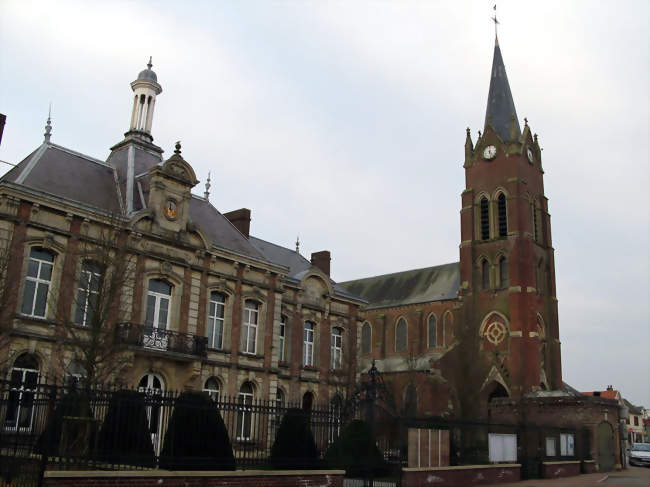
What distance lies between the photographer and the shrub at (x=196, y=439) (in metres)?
13.9

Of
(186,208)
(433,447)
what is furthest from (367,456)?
(186,208)

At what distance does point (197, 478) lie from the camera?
13.6 meters

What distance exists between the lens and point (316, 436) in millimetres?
17062

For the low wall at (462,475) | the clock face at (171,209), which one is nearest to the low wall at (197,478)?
the low wall at (462,475)

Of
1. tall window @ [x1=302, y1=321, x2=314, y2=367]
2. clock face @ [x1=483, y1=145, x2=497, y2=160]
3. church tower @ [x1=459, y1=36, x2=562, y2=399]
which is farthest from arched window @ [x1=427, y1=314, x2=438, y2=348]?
tall window @ [x1=302, y1=321, x2=314, y2=367]

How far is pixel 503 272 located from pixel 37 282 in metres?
38.2

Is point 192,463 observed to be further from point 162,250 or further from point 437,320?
point 437,320

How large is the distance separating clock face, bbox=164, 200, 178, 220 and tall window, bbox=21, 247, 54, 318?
488cm

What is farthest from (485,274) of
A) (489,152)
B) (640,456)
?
(640,456)

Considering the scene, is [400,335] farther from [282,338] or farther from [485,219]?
[282,338]

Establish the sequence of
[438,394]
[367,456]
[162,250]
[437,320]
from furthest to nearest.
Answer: [437,320] < [438,394] < [162,250] < [367,456]

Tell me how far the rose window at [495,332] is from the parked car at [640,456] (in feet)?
40.4

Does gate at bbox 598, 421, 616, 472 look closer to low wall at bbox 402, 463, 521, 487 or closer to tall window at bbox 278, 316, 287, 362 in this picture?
low wall at bbox 402, 463, 521, 487

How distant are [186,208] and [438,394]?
29.6 m
